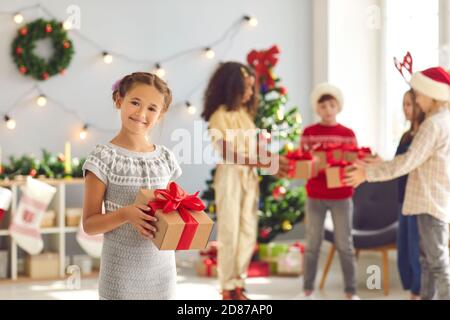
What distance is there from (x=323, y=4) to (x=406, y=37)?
5.76 ft

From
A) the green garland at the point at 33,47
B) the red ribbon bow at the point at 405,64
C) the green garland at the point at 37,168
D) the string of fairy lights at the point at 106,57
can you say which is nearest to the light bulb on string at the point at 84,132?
the string of fairy lights at the point at 106,57

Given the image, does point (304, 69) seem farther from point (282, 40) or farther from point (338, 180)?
point (338, 180)

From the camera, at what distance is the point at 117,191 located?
1838mm

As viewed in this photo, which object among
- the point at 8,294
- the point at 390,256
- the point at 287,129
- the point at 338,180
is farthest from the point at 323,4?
the point at 8,294

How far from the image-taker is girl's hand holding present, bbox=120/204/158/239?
173cm

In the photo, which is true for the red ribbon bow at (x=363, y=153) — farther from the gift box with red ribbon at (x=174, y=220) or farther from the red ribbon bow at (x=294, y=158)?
the gift box with red ribbon at (x=174, y=220)

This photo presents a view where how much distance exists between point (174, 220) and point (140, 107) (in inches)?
10.5

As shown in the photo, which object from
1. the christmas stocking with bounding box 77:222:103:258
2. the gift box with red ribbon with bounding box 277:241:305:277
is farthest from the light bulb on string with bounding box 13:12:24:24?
the gift box with red ribbon with bounding box 277:241:305:277

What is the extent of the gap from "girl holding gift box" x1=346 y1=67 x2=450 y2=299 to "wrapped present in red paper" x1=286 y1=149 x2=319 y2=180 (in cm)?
27

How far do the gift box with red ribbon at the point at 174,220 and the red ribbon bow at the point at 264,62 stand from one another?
117 inches

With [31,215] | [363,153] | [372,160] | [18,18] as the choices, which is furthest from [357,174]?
[18,18]

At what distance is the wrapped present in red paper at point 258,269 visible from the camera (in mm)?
4793

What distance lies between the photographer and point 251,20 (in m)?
5.55

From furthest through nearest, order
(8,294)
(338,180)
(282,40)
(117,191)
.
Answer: (282,40), (8,294), (338,180), (117,191)
